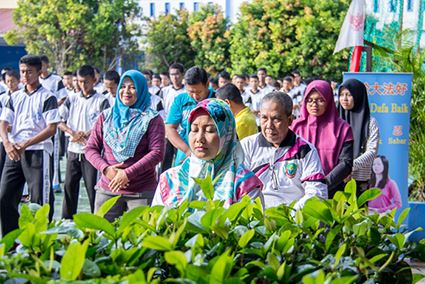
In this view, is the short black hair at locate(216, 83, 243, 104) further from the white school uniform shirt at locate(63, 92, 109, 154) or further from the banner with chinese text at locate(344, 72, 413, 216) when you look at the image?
the white school uniform shirt at locate(63, 92, 109, 154)

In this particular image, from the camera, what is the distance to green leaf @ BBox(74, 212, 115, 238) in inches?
112

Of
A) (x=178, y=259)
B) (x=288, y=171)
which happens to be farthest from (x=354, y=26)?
(x=178, y=259)

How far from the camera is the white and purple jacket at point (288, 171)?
5148 mm

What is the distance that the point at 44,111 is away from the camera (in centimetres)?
838

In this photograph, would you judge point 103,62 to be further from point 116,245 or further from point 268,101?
point 116,245

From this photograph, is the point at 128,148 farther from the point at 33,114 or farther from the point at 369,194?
the point at 369,194

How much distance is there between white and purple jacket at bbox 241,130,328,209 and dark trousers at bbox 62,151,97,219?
3.69 m

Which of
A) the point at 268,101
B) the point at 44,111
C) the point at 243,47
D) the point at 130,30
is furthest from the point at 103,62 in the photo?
the point at 268,101

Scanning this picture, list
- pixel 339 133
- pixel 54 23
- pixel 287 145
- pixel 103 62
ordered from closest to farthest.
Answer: pixel 287 145 → pixel 339 133 → pixel 54 23 → pixel 103 62

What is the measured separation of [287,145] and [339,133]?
1.62 metres

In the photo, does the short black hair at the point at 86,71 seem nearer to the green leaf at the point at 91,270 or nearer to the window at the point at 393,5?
the window at the point at 393,5

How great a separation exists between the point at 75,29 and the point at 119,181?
28425mm

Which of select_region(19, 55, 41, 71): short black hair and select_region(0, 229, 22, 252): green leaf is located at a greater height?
select_region(19, 55, 41, 71): short black hair

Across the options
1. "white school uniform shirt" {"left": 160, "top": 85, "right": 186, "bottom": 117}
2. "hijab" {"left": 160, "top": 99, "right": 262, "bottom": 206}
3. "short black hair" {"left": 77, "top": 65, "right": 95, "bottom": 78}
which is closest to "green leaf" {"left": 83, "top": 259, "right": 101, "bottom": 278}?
"hijab" {"left": 160, "top": 99, "right": 262, "bottom": 206}
